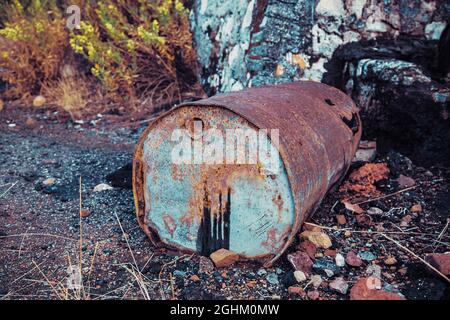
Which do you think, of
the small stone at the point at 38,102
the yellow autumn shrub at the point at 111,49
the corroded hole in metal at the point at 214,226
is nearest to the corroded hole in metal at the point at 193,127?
the corroded hole in metal at the point at 214,226

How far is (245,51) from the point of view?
3123 millimetres

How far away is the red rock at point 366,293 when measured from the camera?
144 centimetres

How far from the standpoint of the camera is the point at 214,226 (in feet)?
5.67

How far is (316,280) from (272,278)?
0.17 meters

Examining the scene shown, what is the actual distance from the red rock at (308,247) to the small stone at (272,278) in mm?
194

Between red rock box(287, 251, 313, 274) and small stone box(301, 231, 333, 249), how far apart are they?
0.13 metres

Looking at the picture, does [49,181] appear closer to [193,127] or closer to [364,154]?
[193,127]

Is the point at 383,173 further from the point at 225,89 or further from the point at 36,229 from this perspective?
the point at 36,229

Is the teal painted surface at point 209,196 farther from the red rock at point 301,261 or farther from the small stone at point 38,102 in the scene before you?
the small stone at point 38,102

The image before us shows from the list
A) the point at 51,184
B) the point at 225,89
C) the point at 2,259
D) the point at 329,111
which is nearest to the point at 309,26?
the point at 225,89

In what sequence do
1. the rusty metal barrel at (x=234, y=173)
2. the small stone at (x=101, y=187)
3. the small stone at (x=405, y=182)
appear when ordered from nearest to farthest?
1. the rusty metal barrel at (x=234, y=173)
2. the small stone at (x=405, y=182)
3. the small stone at (x=101, y=187)

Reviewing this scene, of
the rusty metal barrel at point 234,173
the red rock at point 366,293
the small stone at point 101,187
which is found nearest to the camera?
the red rock at point 366,293

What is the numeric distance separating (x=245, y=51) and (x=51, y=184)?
167 cm
